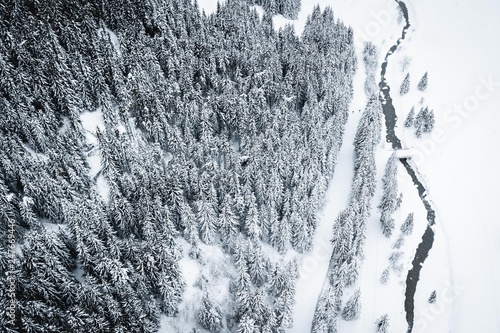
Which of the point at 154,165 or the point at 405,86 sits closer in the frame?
the point at 154,165

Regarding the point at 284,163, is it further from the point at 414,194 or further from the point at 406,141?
the point at 406,141

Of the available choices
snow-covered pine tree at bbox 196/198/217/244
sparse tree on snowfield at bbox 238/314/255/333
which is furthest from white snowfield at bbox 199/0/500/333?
snow-covered pine tree at bbox 196/198/217/244

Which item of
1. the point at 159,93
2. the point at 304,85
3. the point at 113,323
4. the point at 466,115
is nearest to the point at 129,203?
the point at 113,323

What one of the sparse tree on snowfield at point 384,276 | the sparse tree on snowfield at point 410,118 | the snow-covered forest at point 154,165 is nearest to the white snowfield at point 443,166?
the sparse tree on snowfield at point 384,276

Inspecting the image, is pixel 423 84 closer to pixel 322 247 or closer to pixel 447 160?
pixel 447 160

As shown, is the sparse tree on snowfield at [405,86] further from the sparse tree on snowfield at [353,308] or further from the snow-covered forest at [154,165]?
the sparse tree on snowfield at [353,308]

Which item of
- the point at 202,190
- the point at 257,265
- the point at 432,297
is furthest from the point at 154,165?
the point at 432,297
